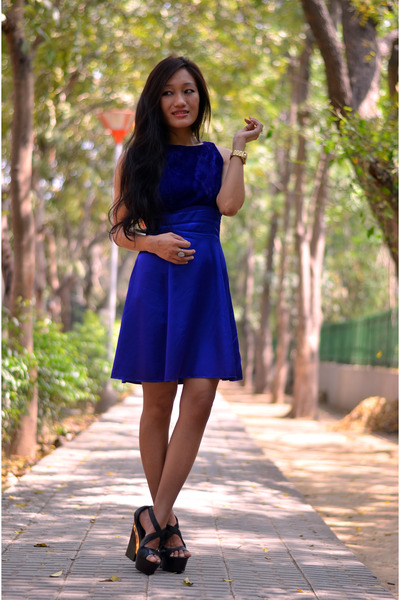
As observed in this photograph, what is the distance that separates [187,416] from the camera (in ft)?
11.5

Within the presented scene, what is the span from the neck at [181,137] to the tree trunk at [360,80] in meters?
3.64

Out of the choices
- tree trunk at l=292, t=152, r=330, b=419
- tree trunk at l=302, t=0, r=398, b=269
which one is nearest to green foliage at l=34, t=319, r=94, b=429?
tree trunk at l=302, t=0, r=398, b=269

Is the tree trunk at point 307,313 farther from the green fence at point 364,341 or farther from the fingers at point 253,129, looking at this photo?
the fingers at point 253,129

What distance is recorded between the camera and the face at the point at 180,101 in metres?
3.60

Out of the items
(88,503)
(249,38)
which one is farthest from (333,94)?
(249,38)

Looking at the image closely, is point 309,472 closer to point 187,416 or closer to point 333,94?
point 333,94

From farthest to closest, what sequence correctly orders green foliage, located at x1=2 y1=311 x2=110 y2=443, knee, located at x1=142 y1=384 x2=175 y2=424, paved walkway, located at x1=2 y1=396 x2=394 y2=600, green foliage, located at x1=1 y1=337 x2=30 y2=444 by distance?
green foliage, located at x1=2 y1=311 x2=110 y2=443, green foliage, located at x1=1 y1=337 x2=30 y2=444, knee, located at x1=142 y1=384 x2=175 y2=424, paved walkway, located at x1=2 y1=396 x2=394 y2=600

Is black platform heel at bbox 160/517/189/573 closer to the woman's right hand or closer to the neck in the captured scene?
the woman's right hand

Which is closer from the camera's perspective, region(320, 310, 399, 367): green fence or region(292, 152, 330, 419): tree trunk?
region(320, 310, 399, 367): green fence

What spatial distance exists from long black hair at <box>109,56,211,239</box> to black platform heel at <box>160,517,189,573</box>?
1.20 meters

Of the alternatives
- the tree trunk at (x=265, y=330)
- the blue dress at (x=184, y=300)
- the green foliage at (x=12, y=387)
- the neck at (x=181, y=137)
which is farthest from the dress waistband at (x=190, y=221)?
the tree trunk at (x=265, y=330)

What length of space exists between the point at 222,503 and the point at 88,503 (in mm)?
869

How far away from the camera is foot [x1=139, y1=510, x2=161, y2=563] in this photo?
344cm

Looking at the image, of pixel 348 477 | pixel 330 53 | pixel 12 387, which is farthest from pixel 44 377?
pixel 330 53
